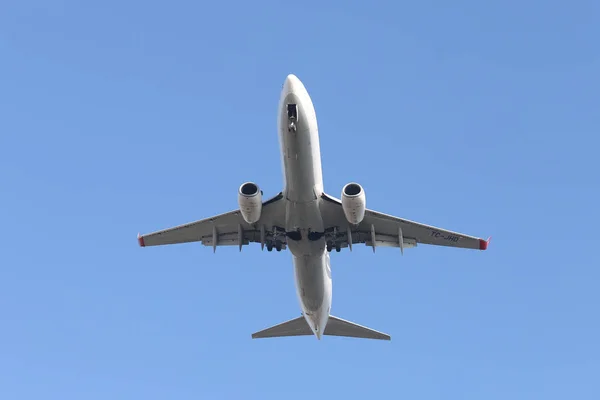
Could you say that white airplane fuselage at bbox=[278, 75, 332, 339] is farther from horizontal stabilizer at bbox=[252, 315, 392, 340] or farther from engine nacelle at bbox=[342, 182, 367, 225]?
horizontal stabilizer at bbox=[252, 315, 392, 340]

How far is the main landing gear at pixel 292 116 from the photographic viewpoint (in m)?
35.2

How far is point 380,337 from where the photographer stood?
45.7m

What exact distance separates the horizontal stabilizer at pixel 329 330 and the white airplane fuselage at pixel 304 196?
9.20 feet

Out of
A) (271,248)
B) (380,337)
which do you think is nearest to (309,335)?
(380,337)

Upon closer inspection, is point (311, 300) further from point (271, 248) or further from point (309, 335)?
point (309, 335)

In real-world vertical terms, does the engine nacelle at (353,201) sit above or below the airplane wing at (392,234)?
below

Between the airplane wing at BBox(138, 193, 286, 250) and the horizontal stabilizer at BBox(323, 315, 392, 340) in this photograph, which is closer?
the airplane wing at BBox(138, 193, 286, 250)

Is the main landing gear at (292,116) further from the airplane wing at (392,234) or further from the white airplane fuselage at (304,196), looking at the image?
the airplane wing at (392,234)

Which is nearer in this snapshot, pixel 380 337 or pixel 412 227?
pixel 412 227

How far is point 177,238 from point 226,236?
2.51m

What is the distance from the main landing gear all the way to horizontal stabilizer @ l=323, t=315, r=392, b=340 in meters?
14.0

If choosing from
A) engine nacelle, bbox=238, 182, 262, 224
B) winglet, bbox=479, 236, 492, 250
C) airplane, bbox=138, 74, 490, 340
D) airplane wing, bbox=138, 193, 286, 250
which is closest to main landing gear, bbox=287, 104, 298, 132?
airplane, bbox=138, 74, 490, 340

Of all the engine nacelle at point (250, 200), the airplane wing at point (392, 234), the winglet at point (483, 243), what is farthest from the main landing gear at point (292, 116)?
the winglet at point (483, 243)

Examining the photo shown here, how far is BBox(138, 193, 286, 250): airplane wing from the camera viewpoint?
1577 inches
